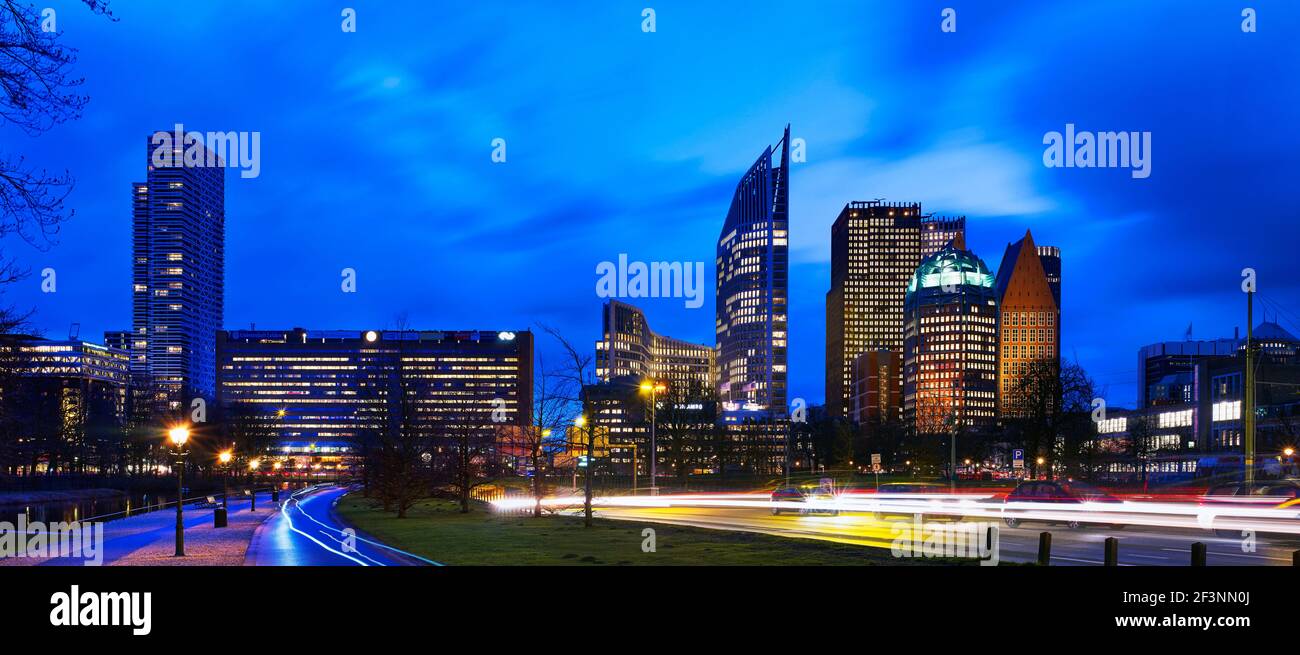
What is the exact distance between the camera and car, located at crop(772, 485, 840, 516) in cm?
4609

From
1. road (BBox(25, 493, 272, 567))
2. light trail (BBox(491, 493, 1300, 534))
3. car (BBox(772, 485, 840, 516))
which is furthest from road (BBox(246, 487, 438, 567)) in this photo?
car (BBox(772, 485, 840, 516))

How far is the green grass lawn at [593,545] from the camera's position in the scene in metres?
22.9

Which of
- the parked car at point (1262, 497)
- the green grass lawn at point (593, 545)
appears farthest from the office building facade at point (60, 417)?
A: the parked car at point (1262, 497)

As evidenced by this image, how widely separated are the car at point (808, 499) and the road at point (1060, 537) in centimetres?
82

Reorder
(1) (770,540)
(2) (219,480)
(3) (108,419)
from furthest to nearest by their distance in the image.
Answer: (2) (219,480) → (3) (108,419) → (1) (770,540)

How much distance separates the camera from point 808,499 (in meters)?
47.6

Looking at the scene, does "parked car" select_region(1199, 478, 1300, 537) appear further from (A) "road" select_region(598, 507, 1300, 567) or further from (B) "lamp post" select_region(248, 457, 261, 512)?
(B) "lamp post" select_region(248, 457, 261, 512)

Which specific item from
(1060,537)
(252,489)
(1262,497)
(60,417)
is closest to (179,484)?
(1060,537)
